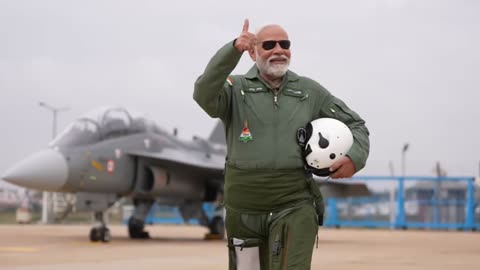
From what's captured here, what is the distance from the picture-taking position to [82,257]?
11.3 metres

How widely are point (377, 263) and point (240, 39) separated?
24.3 ft

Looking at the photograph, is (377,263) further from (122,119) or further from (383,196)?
(383,196)

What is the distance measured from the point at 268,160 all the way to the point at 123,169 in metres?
12.8

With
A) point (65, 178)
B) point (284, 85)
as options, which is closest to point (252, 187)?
point (284, 85)

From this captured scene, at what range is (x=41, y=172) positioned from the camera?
14969 mm

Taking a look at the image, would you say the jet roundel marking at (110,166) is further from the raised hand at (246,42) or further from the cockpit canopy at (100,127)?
the raised hand at (246,42)

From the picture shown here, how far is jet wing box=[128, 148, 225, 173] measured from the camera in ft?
56.0

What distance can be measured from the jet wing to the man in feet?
41.7

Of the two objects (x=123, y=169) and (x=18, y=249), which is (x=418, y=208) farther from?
(x=18, y=249)

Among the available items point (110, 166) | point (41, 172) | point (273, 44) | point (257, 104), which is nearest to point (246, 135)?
point (257, 104)

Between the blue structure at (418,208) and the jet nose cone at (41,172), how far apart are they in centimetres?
1581

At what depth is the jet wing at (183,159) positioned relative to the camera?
1706cm

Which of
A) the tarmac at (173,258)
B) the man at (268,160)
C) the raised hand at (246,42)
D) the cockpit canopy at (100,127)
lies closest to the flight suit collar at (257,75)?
the man at (268,160)

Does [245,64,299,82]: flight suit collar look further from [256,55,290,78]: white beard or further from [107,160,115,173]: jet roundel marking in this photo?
[107,160,115,173]: jet roundel marking
